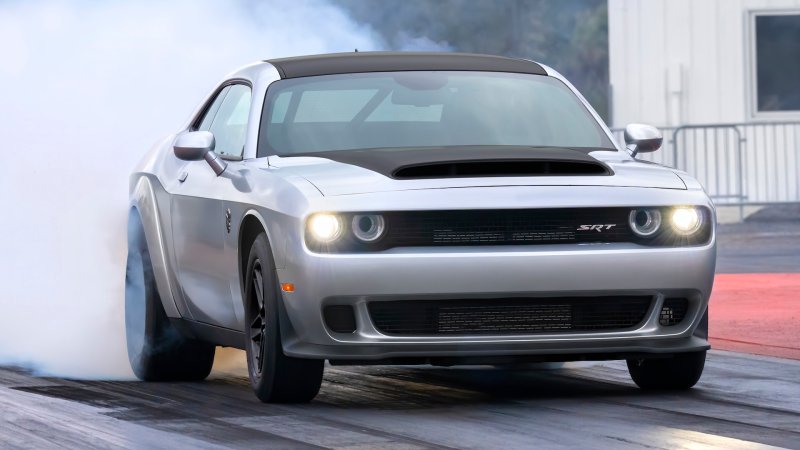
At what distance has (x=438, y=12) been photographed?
5947 cm

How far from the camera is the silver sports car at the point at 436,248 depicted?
8055 millimetres

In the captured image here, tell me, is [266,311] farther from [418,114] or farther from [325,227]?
[418,114]

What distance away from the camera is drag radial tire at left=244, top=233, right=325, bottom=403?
834 centimetres

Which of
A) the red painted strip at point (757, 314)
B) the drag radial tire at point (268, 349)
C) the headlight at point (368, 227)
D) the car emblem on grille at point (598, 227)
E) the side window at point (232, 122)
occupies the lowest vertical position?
the red painted strip at point (757, 314)

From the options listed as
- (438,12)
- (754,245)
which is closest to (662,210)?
(754,245)

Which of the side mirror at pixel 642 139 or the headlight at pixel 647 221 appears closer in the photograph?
the headlight at pixel 647 221

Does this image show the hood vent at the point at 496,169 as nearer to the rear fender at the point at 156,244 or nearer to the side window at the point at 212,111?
the rear fender at the point at 156,244

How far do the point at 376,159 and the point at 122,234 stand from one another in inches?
142

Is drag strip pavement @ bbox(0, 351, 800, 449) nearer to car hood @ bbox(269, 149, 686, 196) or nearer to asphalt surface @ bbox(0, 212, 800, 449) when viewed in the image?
asphalt surface @ bbox(0, 212, 800, 449)

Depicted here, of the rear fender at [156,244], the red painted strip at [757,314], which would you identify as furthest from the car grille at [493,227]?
the red painted strip at [757,314]

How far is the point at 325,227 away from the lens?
8.07m

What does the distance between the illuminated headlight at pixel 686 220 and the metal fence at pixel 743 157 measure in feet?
48.6

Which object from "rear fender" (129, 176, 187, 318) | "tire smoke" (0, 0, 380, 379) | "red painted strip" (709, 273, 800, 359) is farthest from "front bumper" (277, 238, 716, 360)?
"red painted strip" (709, 273, 800, 359)

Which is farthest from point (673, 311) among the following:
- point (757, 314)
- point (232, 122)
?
point (757, 314)
